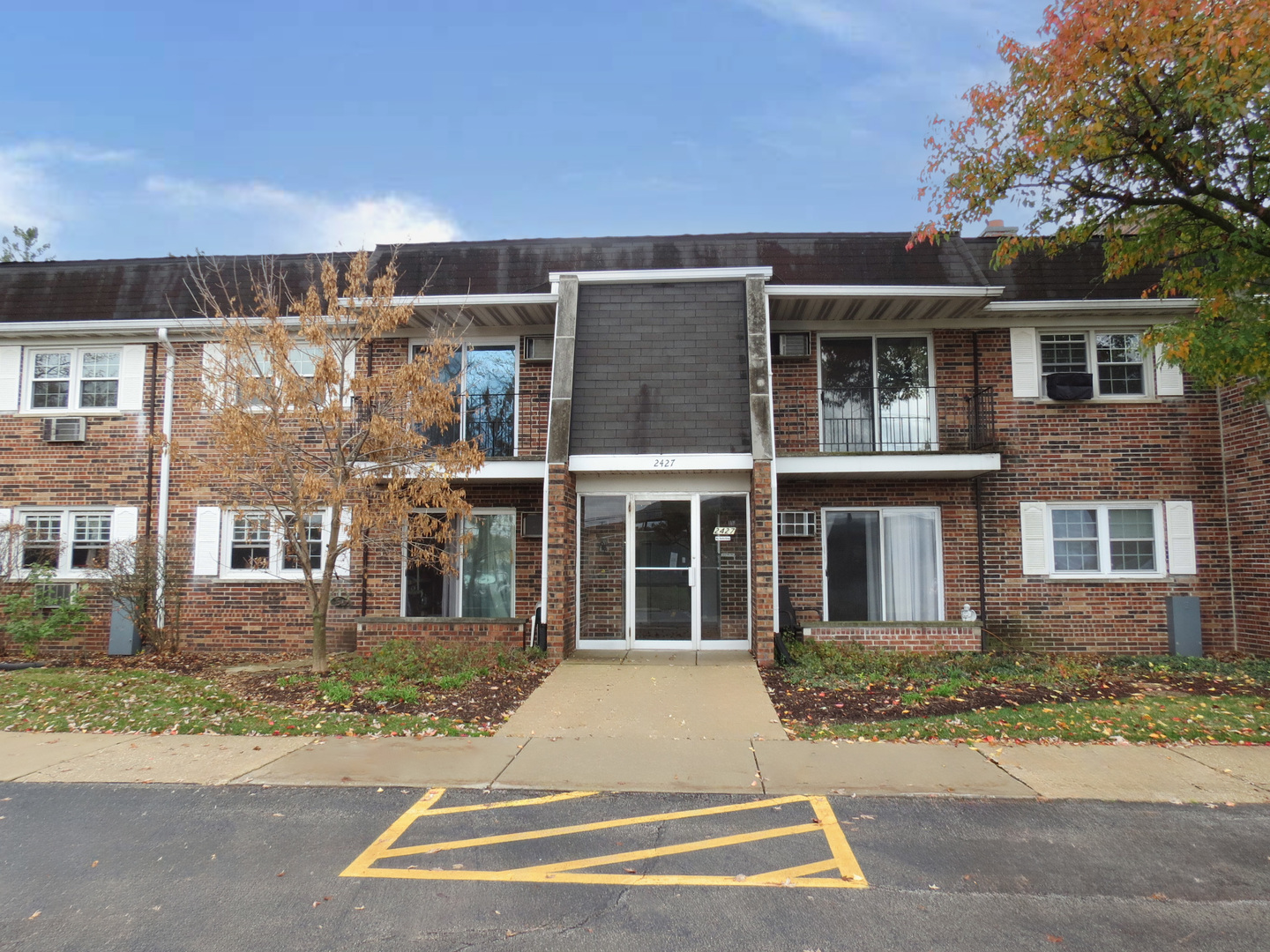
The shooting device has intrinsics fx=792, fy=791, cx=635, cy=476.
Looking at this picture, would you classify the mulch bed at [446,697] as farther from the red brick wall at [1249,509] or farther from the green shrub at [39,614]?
the red brick wall at [1249,509]

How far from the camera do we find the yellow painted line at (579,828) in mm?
4742

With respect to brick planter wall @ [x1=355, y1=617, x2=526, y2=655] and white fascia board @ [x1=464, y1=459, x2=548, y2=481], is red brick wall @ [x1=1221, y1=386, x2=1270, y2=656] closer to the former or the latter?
white fascia board @ [x1=464, y1=459, x2=548, y2=481]

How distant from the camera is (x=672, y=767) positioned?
20.9 ft

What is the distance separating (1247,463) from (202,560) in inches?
622

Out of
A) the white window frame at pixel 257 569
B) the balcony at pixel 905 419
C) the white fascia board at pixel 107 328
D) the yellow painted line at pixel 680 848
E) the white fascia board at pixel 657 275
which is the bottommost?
the yellow painted line at pixel 680 848

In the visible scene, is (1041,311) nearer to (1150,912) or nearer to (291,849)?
(1150,912)

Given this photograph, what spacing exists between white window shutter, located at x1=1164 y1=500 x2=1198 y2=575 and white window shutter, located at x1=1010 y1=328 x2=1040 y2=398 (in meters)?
2.65

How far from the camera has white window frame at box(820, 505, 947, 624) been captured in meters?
12.0

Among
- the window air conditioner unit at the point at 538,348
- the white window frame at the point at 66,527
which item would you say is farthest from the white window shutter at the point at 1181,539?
the white window frame at the point at 66,527

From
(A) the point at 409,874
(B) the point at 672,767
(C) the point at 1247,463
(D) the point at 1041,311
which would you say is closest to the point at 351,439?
(B) the point at 672,767

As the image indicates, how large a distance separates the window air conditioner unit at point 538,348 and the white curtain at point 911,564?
5.84 meters

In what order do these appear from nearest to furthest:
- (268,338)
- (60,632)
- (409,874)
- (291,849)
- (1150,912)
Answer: (1150,912) < (409,874) < (291,849) < (268,338) < (60,632)

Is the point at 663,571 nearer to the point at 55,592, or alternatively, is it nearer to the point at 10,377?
the point at 55,592

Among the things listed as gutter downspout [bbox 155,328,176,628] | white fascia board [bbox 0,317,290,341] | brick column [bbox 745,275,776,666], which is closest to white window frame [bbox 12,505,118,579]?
gutter downspout [bbox 155,328,176,628]
